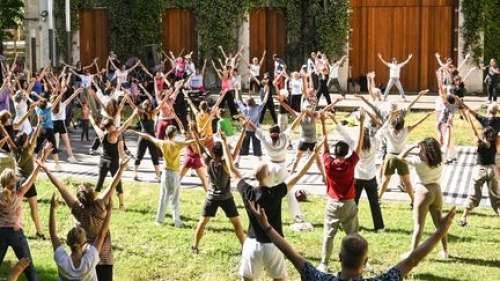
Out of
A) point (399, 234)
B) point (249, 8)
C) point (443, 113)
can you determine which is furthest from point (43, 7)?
point (399, 234)

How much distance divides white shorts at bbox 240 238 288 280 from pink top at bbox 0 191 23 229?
8.32ft

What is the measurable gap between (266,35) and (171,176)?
20.0m

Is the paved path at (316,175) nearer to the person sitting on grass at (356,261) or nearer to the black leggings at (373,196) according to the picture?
the black leggings at (373,196)

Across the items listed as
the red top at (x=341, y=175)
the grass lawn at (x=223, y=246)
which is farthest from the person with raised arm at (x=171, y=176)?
the red top at (x=341, y=175)

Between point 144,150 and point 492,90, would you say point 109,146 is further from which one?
point 492,90

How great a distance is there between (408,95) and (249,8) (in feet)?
22.1

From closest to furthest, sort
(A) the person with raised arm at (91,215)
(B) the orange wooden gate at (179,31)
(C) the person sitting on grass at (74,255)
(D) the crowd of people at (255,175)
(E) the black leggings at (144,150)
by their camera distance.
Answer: (C) the person sitting on grass at (74,255), (D) the crowd of people at (255,175), (A) the person with raised arm at (91,215), (E) the black leggings at (144,150), (B) the orange wooden gate at (179,31)

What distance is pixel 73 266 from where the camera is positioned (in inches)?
259

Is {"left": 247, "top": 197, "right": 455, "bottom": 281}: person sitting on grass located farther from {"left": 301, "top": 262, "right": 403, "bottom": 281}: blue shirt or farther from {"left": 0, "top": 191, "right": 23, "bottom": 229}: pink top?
{"left": 0, "top": 191, "right": 23, "bottom": 229}: pink top

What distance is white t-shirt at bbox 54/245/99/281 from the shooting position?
653cm

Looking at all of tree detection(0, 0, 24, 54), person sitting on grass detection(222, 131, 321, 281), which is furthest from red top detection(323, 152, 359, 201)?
tree detection(0, 0, 24, 54)

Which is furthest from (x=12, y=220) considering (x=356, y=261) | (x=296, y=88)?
(x=296, y=88)

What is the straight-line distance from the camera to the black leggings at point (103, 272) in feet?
25.3

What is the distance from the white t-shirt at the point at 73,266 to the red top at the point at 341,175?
3.36m
